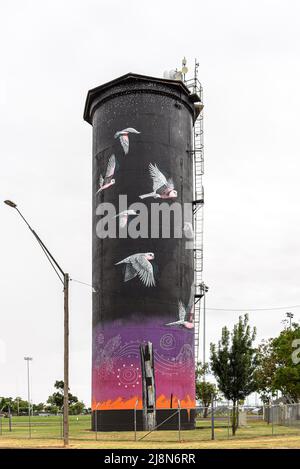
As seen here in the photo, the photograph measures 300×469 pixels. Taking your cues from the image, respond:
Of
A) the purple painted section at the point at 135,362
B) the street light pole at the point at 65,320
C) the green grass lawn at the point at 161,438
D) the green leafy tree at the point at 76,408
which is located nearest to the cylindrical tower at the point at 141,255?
the purple painted section at the point at 135,362

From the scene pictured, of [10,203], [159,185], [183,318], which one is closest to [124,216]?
[159,185]

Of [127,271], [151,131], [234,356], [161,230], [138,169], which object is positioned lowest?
[234,356]

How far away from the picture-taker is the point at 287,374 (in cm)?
6412

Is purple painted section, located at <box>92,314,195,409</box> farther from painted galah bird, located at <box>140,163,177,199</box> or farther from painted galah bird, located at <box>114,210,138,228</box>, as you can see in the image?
painted galah bird, located at <box>140,163,177,199</box>

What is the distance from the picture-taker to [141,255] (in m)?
44.5

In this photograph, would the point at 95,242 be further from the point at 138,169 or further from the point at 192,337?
the point at 192,337

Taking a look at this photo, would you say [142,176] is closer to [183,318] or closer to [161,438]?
[183,318]

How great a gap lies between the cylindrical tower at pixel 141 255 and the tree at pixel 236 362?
20.1ft

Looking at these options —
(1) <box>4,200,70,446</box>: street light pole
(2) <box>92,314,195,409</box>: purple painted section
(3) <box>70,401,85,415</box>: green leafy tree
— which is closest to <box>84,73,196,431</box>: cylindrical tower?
(2) <box>92,314,195,409</box>: purple painted section

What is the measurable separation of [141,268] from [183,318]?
4727 mm
